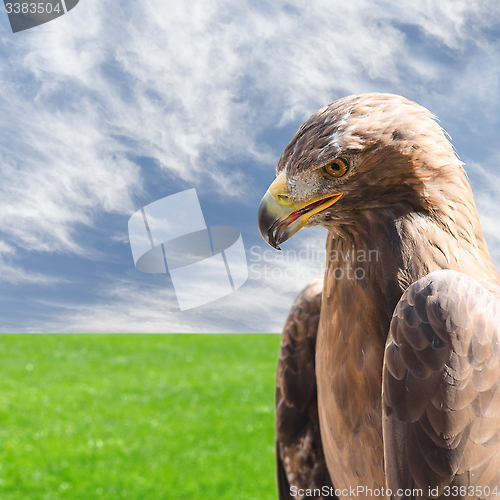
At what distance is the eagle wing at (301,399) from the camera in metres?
2.66

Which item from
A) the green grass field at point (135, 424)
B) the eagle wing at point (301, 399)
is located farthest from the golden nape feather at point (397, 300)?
the green grass field at point (135, 424)

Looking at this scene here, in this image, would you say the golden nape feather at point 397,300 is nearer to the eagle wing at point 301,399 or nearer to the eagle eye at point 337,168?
the eagle eye at point 337,168

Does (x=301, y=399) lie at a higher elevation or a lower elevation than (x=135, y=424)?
higher

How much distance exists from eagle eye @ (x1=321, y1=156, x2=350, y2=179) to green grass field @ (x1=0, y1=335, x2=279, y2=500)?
5.42 metres

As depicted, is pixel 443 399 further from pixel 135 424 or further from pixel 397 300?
pixel 135 424

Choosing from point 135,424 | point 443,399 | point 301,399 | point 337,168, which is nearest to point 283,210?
point 337,168

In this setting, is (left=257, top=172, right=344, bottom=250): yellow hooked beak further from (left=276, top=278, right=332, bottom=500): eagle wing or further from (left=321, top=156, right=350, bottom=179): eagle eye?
(left=276, top=278, right=332, bottom=500): eagle wing

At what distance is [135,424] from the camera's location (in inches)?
328

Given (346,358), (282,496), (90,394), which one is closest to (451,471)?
(346,358)

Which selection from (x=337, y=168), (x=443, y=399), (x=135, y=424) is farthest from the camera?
(x=135, y=424)

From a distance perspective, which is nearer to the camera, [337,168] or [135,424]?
[337,168]

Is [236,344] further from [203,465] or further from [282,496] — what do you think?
[282,496]

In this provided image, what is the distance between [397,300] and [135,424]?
24.2 ft

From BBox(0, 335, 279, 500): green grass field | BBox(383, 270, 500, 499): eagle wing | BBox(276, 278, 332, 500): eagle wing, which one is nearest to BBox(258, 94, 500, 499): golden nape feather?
BBox(383, 270, 500, 499): eagle wing
